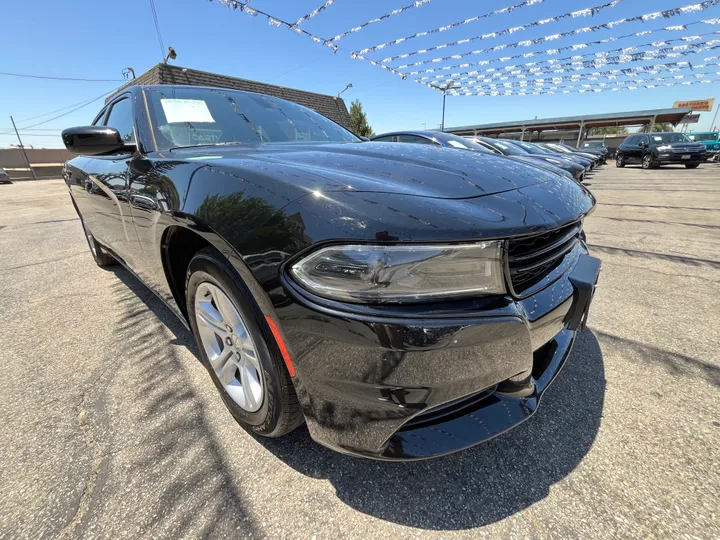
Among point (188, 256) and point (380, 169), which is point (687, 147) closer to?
point (380, 169)

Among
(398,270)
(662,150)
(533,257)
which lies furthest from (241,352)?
(662,150)

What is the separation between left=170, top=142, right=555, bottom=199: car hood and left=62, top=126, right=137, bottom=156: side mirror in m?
0.44

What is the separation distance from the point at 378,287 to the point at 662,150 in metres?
21.8

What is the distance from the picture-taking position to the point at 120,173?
6.83 ft

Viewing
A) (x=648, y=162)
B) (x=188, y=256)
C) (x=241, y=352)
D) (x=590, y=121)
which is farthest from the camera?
(x=590, y=121)

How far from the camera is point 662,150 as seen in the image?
1647 centimetres

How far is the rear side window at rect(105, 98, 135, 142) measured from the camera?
2.21 meters

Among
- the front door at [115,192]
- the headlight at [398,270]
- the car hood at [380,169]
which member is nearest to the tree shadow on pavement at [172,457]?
the front door at [115,192]

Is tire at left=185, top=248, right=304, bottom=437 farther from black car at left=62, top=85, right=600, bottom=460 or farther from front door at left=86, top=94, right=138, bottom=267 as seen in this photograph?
front door at left=86, top=94, right=138, bottom=267

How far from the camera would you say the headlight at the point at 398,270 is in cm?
96

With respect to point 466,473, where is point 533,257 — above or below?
above

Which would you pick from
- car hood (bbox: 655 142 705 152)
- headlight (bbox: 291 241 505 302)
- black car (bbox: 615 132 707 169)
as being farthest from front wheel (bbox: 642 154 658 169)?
headlight (bbox: 291 241 505 302)

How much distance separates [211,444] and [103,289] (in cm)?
262

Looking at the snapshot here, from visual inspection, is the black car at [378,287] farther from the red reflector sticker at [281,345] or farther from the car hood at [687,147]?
the car hood at [687,147]
